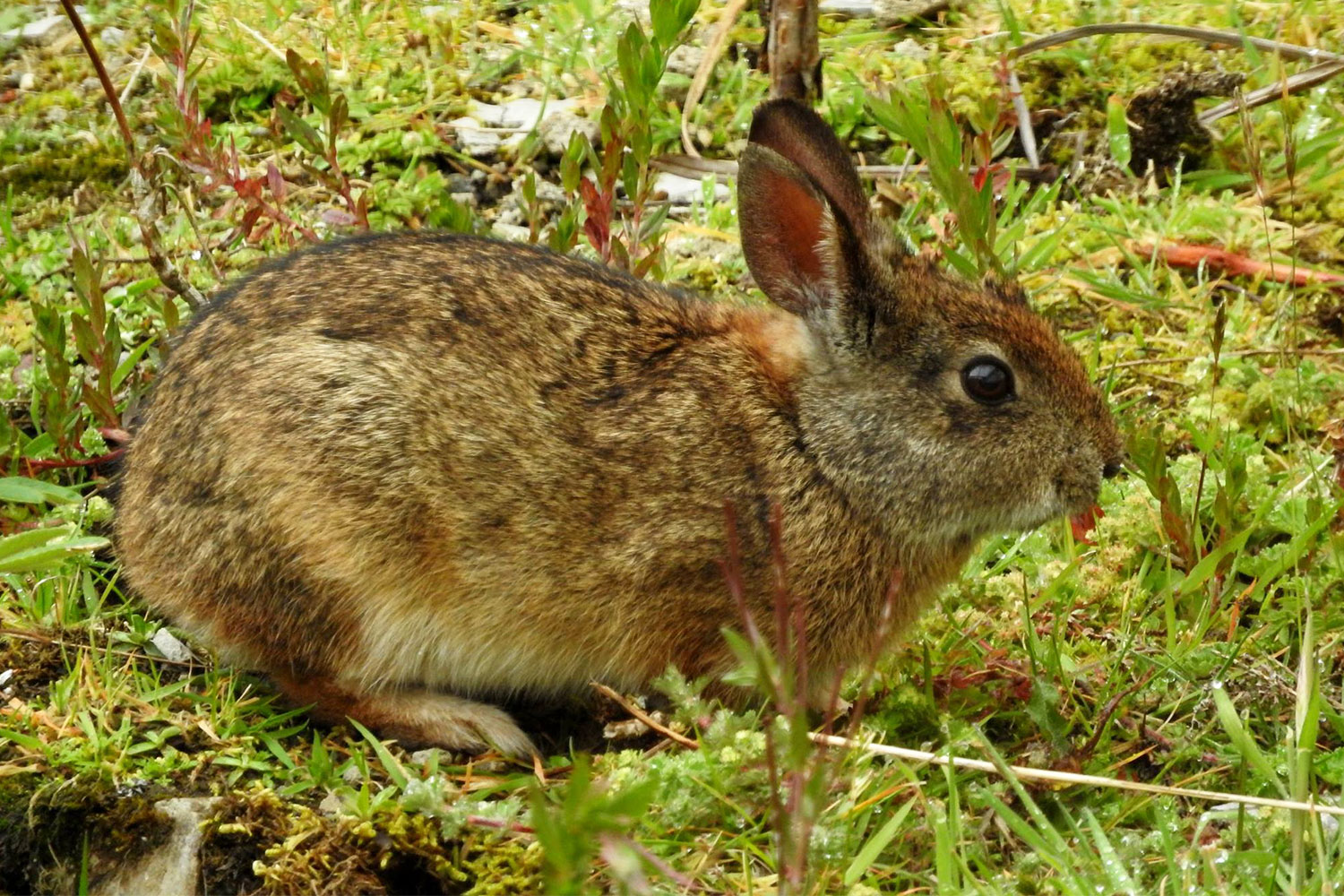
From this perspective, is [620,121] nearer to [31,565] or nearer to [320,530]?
[320,530]

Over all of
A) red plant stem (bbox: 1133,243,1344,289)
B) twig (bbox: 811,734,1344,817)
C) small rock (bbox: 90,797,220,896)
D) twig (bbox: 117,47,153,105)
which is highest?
twig (bbox: 117,47,153,105)

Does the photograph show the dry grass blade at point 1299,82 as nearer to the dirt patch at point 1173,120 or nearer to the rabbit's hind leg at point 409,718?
the dirt patch at point 1173,120

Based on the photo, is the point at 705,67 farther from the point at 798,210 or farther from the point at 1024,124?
the point at 798,210

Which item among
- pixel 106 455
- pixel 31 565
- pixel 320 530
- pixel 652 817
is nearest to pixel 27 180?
pixel 106 455

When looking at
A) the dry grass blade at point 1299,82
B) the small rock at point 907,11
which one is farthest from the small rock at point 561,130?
the dry grass blade at point 1299,82

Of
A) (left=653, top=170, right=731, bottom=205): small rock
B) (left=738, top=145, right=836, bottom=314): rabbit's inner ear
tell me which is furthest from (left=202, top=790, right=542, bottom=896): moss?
(left=653, top=170, right=731, bottom=205): small rock

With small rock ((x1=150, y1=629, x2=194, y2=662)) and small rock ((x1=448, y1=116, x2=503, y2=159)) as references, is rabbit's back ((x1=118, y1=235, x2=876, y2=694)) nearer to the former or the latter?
small rock ((x1=150, y1=629, x2=194, y2=662))

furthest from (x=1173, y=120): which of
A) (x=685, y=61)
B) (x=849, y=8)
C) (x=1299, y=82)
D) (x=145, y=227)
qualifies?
(x=145, y=227)
